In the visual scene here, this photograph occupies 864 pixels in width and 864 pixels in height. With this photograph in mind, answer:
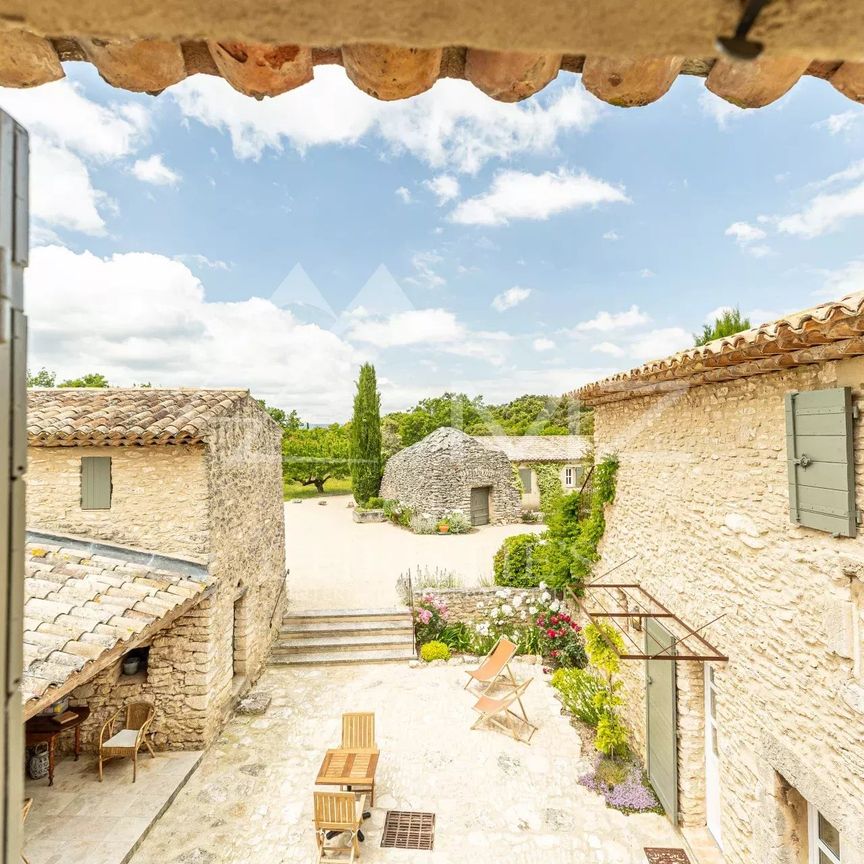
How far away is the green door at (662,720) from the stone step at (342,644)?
201 inches

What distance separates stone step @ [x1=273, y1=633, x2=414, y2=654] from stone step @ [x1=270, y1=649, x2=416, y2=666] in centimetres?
11

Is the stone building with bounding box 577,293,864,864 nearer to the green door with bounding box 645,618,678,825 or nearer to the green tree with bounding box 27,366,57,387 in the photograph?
the green door with bounding box 645,618,678,825

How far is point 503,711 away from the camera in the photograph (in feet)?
25.5

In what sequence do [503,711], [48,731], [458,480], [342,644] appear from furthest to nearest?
[458,480] < [342,644] < [503,711] < [48,731]

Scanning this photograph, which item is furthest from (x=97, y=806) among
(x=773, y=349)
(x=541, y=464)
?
(x=541, y=464)

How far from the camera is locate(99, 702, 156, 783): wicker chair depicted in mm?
6230

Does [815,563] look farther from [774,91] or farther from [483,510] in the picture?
[483,510]

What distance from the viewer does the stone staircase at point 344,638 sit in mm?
9695

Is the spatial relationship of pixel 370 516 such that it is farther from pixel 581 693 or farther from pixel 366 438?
pixel 581 693

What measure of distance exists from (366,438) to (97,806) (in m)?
18.6

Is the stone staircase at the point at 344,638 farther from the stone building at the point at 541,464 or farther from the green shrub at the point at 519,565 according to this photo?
the stone building at the point at 541,464

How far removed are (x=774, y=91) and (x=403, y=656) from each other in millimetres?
10027

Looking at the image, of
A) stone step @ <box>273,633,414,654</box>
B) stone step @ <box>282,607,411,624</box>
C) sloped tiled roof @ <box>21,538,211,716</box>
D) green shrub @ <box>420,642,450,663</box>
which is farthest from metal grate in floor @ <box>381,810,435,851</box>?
stone step @ <box>282,607,411,624</box>

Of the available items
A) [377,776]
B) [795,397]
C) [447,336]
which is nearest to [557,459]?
[447,336]
